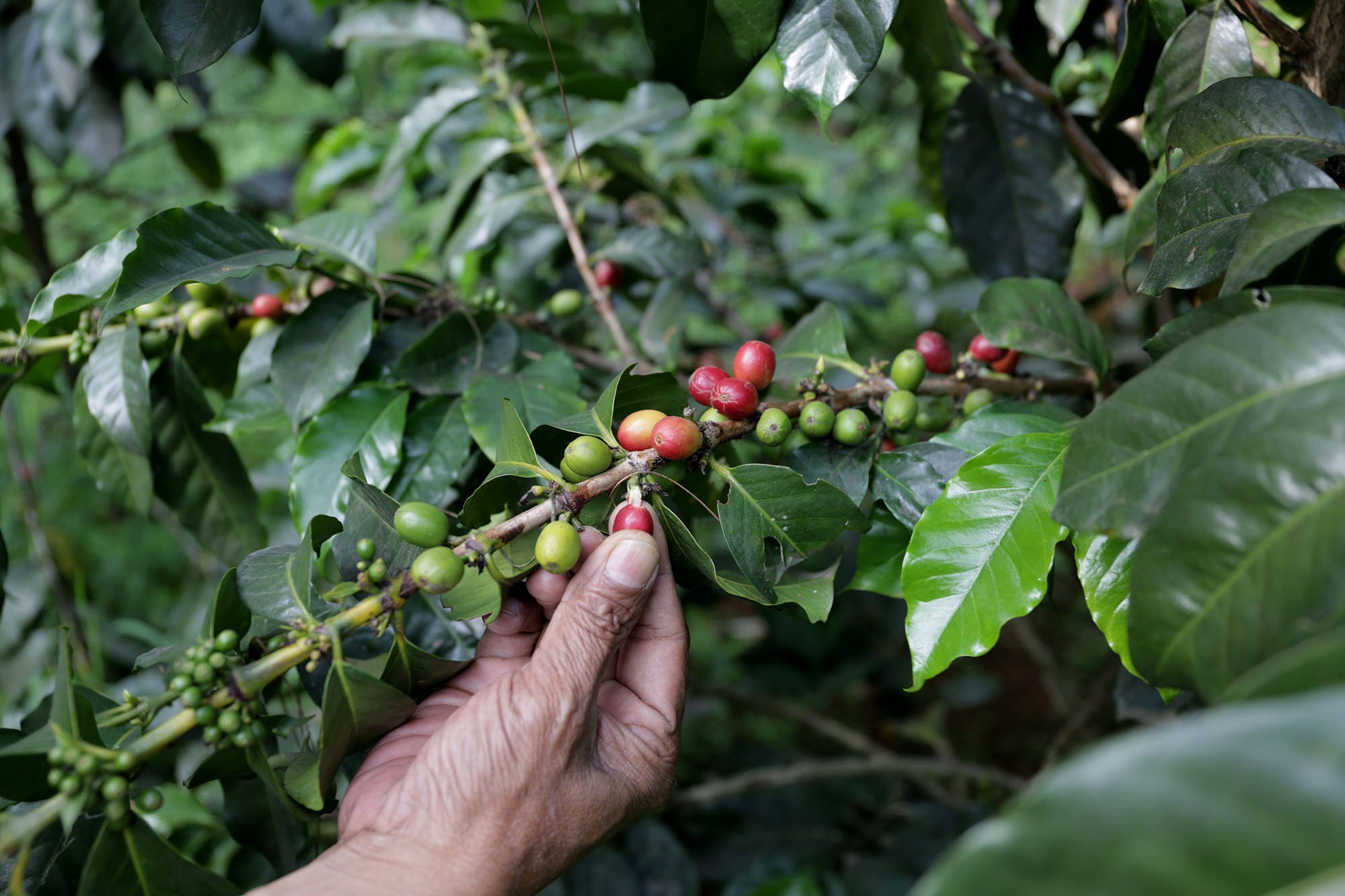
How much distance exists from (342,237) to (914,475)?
107 centimetres

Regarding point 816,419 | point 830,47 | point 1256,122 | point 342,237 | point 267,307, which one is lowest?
point 816,419

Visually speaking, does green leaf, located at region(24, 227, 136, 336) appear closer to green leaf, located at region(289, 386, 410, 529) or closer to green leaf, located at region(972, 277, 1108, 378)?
green leaf, located at region(289, 386, 410, 529)

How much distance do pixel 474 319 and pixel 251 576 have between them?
0.64 m

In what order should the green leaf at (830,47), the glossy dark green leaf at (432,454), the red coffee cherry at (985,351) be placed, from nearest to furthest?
the green leaf at (830,47), the glossy dark green leaf at (432,454), the red coffee cherry at (985,351)

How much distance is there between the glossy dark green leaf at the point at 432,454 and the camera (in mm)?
1351

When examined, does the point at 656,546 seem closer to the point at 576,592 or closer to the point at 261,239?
the point at 576,592

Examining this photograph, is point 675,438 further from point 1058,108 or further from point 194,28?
point 1058,108

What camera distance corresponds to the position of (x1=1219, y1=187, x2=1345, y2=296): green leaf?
784mm

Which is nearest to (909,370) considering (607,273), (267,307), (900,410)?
(900,410)

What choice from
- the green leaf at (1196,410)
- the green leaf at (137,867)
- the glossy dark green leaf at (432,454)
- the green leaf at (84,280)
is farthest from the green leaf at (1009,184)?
the green leaf at (137,867)

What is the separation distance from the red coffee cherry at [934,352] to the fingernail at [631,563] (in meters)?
Answer: 0.71

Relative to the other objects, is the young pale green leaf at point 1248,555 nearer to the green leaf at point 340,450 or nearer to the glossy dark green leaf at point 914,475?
the glossy dark green leaf at point 914,475

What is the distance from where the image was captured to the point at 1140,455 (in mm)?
775

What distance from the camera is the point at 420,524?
3.06 ft
